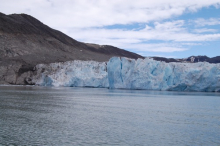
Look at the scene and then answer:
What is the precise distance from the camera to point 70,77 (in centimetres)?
5041

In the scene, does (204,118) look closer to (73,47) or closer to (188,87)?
(188,87)

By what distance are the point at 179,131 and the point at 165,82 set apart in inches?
988

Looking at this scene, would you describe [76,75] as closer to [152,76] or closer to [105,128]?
[152,76]

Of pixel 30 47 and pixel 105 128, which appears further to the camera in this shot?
pixel 30 47

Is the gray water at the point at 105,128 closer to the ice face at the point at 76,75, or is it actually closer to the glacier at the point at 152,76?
the glacier at the point at 152,76

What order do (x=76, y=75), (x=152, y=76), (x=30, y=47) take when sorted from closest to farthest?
(x=152, y=76), (x=76, y=75), (x=30, y=47)

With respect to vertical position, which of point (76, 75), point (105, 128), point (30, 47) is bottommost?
point (105, 128)

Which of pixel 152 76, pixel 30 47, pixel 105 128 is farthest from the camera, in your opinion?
pixel 30 47

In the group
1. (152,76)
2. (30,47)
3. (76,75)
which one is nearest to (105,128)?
(152,76)

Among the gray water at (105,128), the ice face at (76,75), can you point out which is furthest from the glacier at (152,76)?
the gray water at (105,128)

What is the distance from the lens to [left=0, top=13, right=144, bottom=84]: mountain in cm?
6169

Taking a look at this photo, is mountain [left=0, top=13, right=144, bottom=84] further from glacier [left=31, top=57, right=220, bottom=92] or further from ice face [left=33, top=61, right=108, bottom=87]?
glacier [left=31, top=57, right=220, bottom=92]

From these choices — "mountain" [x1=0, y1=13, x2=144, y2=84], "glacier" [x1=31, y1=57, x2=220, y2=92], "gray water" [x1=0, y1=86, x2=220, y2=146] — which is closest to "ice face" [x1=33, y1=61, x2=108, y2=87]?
"glacier" [x1=31, y1=57, x2=220, y2=92]

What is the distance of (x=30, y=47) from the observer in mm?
81438
